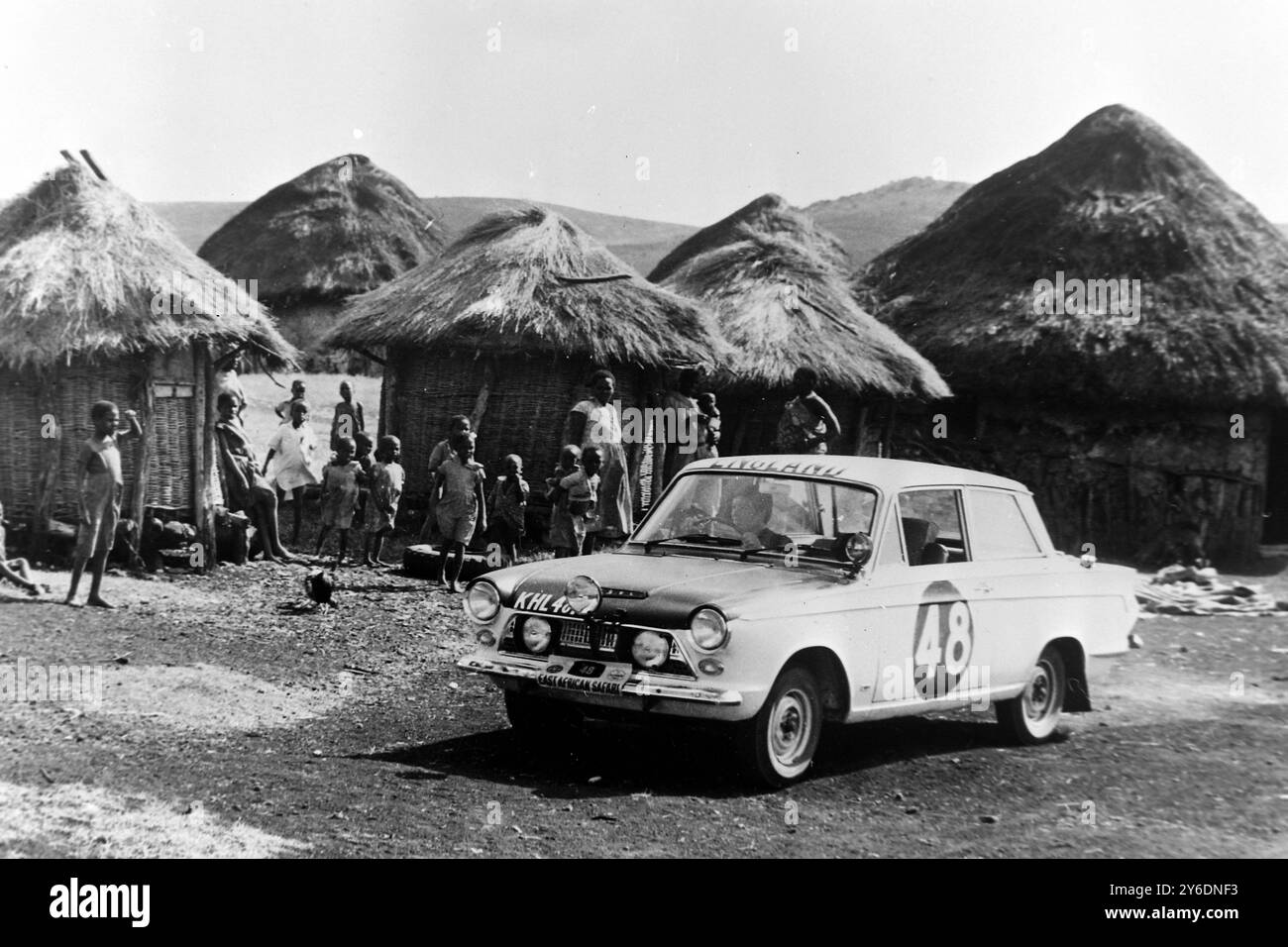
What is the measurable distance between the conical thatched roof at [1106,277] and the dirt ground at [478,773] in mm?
8152

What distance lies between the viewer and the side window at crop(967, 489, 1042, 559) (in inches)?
269

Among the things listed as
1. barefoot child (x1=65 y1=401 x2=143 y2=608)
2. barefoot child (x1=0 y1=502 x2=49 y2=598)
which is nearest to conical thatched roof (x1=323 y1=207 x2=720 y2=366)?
barefoot child (x1=65 y1=401 x2=143 y2=608)

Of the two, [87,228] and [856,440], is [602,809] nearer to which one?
[87,228]

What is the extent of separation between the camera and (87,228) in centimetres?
1135

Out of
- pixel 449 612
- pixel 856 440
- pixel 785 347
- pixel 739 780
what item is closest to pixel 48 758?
pixel 739 780

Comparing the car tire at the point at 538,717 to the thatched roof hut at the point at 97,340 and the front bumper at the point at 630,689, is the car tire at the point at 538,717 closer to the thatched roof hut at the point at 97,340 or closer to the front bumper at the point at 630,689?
the front bumper at the point at 630,689

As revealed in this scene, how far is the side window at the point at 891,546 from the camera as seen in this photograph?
6117mm

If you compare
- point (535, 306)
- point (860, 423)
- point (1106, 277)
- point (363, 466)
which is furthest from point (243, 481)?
point (1106, 277)

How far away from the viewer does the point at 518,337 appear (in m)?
14.2

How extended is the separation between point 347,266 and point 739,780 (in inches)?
864

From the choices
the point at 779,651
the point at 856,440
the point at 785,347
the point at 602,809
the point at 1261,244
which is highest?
the point at 1261,244

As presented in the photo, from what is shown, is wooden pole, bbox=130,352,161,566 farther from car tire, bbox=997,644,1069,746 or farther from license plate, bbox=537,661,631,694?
car tire, bbox=997,644,1069,746
